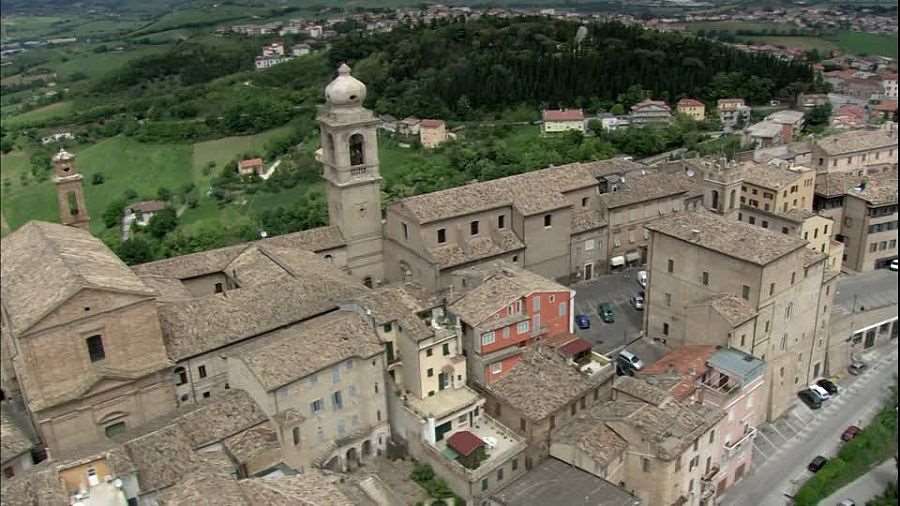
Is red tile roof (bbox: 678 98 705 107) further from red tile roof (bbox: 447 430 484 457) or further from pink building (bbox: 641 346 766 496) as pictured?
red tile roof (bbox: 447 430 484 457)

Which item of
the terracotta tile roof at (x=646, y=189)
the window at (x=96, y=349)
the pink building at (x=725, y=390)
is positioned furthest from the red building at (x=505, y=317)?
the terracotta tile roof at (x=646, y=189)

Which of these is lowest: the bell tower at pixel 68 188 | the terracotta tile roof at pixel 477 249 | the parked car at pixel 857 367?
the parked car at pixel 857 367

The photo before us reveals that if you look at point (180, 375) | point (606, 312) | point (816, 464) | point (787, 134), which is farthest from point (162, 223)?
point (787, 134)

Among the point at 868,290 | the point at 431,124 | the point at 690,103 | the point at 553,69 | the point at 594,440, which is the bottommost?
the point at 868,290

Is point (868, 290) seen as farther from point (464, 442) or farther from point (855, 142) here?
point (464, 442)

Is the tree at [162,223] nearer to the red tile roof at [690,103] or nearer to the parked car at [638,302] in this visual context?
the parked car at [638,302]

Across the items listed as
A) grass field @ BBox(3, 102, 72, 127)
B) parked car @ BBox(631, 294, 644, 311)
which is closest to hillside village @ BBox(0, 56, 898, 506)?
parked car @ BBox(631, 294, 644, 311)
